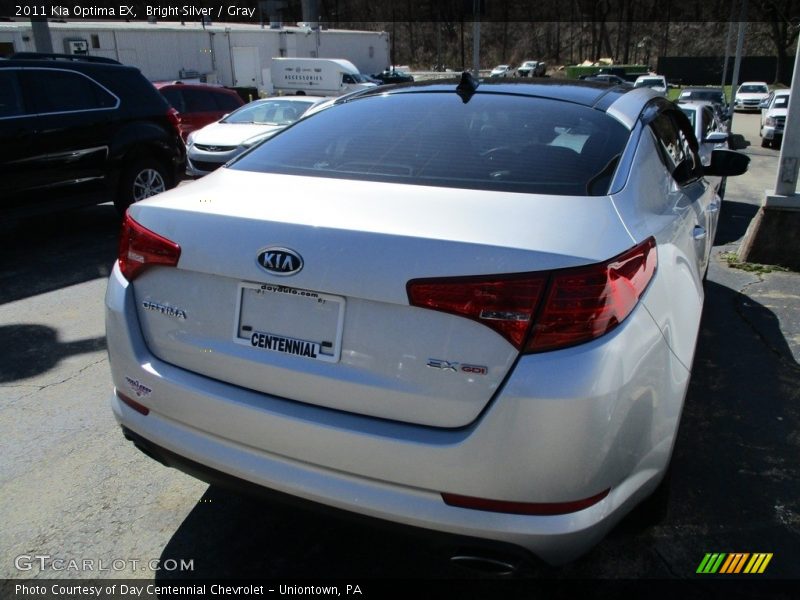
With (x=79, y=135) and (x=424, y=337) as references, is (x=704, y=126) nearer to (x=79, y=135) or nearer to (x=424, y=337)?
(x=79, y=135)

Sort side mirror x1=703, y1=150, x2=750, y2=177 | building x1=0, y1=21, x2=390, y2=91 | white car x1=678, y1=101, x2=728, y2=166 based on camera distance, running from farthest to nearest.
→ building x1=0, y1=21, x2=390, y2=91
white car x1=678, y1=101, x2=728, y2=166
side mirror x1=703, y1=150, x2=750, y2=177

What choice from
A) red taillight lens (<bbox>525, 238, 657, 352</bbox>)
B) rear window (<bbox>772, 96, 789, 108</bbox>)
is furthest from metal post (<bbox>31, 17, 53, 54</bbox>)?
rear window (<bbox>772, 96, 789, 108</bbox>)

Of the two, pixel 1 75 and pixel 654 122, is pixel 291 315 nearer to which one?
pixel 654 122

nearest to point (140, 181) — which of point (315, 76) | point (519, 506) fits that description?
point (519, 506)

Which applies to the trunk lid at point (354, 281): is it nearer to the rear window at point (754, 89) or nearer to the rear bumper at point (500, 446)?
the rear bumper at point (500, 446)

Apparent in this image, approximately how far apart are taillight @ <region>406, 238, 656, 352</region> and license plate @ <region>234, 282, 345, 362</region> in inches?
10.5

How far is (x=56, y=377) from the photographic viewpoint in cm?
390

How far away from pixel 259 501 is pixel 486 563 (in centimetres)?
77

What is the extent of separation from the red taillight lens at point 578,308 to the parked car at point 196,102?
12.8 m

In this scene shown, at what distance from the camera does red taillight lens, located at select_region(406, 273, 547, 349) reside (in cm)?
171

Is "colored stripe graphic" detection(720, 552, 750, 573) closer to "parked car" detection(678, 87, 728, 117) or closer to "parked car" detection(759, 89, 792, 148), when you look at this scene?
"parked car" detection(759, 89, 792, 148)

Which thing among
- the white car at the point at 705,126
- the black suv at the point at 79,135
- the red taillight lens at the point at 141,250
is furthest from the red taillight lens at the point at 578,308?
the white car at the point at 705,126

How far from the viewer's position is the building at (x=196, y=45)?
98.1 feet

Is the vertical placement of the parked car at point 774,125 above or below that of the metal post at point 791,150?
below
